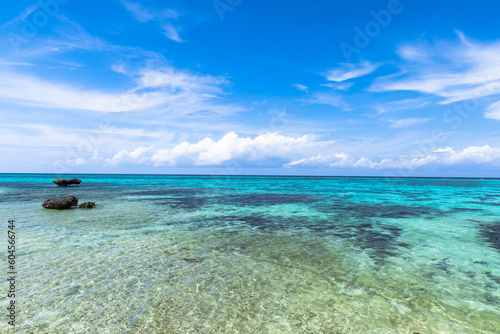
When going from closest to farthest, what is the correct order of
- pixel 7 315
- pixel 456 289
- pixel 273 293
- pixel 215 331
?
pixel 215 331, pixel 7 315, pixel 273 293, pixel 456 289

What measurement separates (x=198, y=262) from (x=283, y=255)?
364 centimetres

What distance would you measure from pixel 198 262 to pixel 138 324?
414 cm

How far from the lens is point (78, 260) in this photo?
32.0 feet

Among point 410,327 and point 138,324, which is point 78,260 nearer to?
point 138,324

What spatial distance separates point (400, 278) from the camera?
8547mm

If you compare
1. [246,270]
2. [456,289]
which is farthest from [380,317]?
[246,270]

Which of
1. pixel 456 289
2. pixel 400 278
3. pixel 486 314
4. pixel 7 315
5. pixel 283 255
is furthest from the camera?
pixel 283 255

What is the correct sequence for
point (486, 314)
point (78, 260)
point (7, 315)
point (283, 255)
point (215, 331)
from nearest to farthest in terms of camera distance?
point (215, 331)
point (7, 315)
point (486, 314)
point (78, 260)
point (283, 255)

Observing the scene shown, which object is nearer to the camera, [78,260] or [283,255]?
[78,260]

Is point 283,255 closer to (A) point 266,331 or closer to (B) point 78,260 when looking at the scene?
(A) point 266,331

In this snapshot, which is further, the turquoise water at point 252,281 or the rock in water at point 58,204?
the rock in water at point 58,204

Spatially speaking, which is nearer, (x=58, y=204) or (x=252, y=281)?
(x=252, y=281)

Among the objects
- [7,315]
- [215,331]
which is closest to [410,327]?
[215,331]

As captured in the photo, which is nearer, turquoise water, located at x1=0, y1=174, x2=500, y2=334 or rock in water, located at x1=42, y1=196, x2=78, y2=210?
turquoise water, located at x1=0, y1=174, x2=500, y2=334
